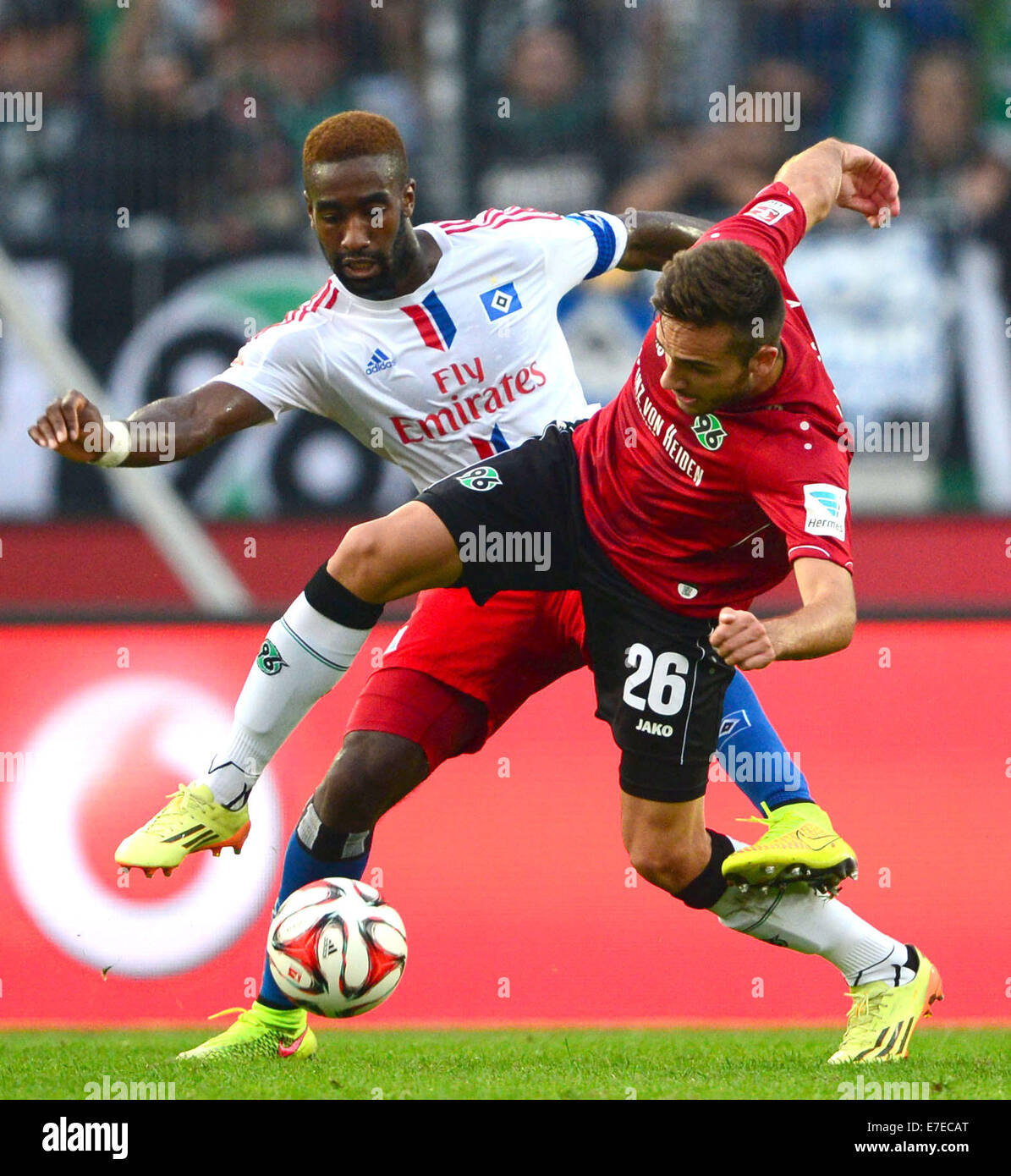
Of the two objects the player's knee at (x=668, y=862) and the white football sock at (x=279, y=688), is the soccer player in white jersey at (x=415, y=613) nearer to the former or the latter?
the white football sock at (x=279, y=688)

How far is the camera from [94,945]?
20.1 feet

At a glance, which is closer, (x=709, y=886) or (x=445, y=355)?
(x=709, y=886)

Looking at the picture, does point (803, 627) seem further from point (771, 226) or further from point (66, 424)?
point (66, 424)

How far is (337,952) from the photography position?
461 cm

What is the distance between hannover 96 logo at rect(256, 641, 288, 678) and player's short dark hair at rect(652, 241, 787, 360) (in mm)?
1342

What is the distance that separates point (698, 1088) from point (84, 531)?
610cm

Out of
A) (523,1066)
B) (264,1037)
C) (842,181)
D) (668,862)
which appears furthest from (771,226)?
(264,1037)

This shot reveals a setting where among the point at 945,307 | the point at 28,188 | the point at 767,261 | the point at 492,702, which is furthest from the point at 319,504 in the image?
the point at 767,261

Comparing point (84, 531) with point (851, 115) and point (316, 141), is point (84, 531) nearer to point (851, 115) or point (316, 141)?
point (851, 115)

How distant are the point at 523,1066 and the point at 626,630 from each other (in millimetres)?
1200

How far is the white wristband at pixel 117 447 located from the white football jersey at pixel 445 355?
0.42 meters

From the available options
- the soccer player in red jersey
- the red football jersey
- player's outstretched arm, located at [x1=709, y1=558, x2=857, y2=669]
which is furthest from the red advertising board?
player's outstretched arm, located at [x1=709, y1=558, x2=857, y2=669]

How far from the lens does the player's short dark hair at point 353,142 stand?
4852mm

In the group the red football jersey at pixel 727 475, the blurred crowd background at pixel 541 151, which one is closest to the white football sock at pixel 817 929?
the red football jersey at pixel 727 475
